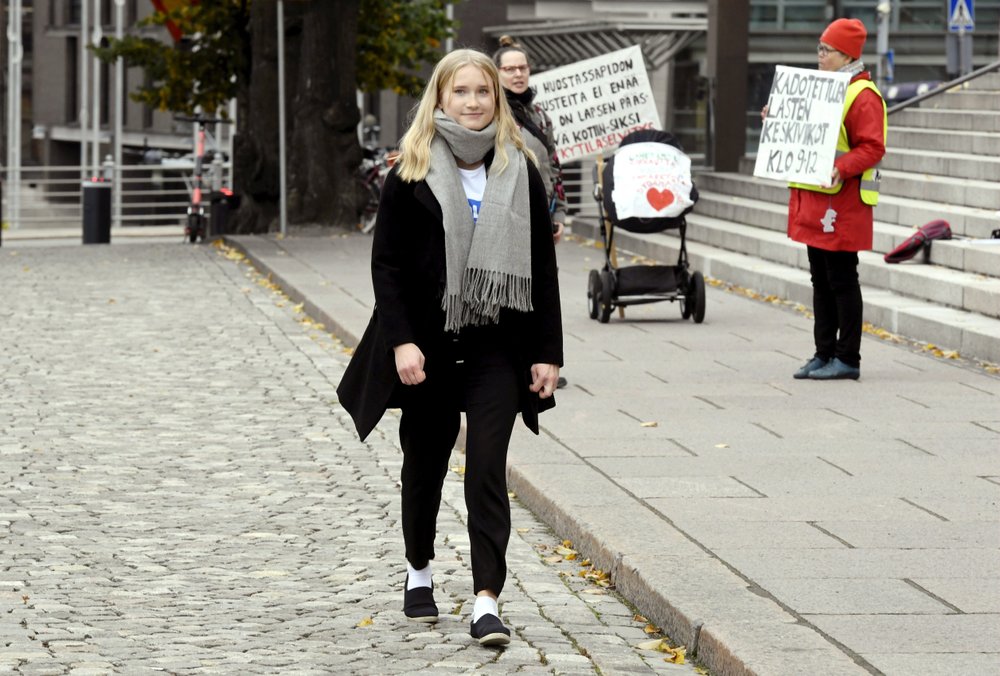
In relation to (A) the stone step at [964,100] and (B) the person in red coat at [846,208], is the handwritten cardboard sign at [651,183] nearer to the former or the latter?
(B) the person in red coat at [846,208]

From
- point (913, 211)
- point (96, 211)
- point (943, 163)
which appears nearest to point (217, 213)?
point (96, 211)

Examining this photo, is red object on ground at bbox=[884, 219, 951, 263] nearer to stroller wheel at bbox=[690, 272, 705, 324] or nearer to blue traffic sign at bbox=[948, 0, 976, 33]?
stroller wheel at bbox=[690, 272, 705, 324]

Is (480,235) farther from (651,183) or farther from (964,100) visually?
(964,100)

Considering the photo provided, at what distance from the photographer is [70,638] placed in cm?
557

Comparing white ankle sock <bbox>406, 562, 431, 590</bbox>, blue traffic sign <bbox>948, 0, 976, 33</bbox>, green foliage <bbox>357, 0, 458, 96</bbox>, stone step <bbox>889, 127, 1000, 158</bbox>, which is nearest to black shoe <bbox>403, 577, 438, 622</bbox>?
white ankle sock <bbox>406, 562, 431, 590</bbox>

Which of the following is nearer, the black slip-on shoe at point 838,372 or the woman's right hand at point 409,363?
the woman's right hand at point 409,363

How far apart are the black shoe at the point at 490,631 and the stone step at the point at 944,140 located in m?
13.1

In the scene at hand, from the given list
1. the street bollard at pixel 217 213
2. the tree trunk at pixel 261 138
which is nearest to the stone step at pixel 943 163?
the tree trunk at pixel 261 138

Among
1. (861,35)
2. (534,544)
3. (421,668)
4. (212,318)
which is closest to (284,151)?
(212,318)

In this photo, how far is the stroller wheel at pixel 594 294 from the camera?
13977 mm

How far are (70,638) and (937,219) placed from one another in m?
11.3

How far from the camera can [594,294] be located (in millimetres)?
14062

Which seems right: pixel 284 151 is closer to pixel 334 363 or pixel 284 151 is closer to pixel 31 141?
pixel 334 363

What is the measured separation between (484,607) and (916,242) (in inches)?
399
